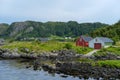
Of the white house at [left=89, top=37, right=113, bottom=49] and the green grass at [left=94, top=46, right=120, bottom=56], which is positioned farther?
the white house at [left=89, top=37, right=113, bottom=49]

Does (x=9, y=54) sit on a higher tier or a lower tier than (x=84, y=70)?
lower

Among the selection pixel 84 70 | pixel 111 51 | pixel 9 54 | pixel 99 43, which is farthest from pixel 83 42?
pixel 84 70

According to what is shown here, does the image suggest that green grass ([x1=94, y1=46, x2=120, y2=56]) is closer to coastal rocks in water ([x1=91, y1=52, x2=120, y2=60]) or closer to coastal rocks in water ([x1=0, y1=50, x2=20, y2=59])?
coastal rocks in water ([x1=91, y1=52, x2=120, y2=60])

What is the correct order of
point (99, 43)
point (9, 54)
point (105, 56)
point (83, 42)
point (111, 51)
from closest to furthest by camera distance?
point (105, 56), point (111, 51), point (9, 54), point (99, 43), point (83, 42)

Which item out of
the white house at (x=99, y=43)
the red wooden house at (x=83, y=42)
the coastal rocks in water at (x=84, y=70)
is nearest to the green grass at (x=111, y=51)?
the white house at (x=99, y=43)

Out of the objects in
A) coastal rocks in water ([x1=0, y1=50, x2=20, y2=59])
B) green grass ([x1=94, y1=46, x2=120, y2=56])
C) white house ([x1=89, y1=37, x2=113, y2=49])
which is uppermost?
white house ([x1=89, y1=37, x2=113, y2=49])

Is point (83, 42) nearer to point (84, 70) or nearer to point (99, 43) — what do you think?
point (99, 43)

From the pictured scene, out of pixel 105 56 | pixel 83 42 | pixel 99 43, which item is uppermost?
pixel 83 42

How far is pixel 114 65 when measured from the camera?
2960 inches

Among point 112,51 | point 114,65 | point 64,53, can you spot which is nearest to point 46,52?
point 64,53

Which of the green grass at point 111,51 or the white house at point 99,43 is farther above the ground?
the white house at point 99,43

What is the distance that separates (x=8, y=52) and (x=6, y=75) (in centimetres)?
5715

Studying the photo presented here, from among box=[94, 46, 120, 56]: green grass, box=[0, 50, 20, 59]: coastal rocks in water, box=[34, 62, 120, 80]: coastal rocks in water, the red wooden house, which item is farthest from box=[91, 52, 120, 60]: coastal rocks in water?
box=[0, 50, 20, 59]: coastal rocks in water

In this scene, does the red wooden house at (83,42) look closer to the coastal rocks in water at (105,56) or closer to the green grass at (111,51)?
the green grass at (111,51)
